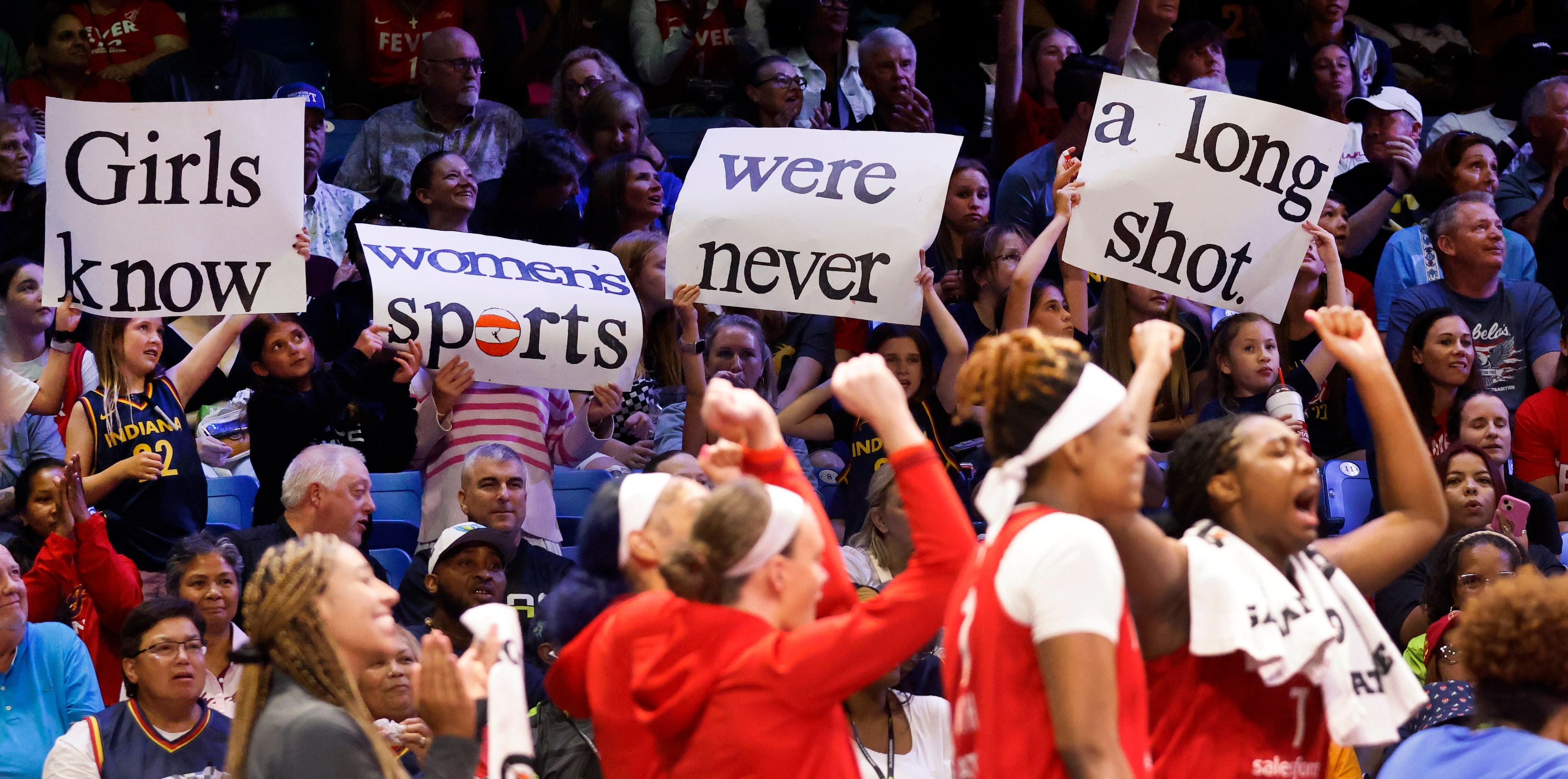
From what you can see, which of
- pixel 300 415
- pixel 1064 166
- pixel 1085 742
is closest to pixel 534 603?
pixel 300 415

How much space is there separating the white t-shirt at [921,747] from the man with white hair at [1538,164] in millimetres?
5152

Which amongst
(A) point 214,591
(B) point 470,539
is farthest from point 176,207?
(B) point 470,539

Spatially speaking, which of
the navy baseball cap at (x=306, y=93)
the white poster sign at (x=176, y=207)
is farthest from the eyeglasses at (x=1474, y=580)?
the navy baseball cap at (x=306, y=93)

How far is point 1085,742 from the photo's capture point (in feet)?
9.04

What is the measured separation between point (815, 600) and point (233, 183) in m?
4.31

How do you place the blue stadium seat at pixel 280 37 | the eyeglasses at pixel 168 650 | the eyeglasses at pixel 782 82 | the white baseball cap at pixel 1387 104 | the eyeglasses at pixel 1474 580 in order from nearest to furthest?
the eyeglasses at pixel 168 650, the eyeglasses at pixel 1474 580, the white baseball cap at pixel 1387 104, the eyeglasses at pixel 782 82, the blue stadium seat at pixel 280 37

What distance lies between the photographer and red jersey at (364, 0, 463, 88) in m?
10.1

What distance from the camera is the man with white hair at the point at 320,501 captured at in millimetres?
6297

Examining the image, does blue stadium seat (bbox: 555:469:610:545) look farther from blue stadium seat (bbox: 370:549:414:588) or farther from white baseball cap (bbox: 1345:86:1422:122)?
white baseball cap (bbox: 1345:86:1422:122)

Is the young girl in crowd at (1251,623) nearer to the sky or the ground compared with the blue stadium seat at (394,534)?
nearer to the sky

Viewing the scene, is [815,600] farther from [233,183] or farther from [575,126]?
[575,126]

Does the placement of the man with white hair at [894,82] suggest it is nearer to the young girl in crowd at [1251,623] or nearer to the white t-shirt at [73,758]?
the white t-shirt at [73,758]

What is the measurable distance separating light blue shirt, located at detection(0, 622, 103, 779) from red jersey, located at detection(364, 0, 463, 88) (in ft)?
16.4

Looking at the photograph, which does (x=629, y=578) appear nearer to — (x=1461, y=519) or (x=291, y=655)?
(x=291, y=655)
